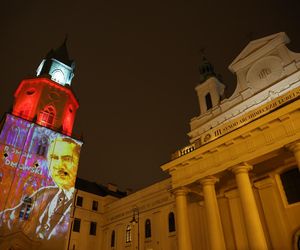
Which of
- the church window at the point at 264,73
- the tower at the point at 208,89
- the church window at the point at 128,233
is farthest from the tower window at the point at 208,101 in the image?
the church window at the point at 128,233

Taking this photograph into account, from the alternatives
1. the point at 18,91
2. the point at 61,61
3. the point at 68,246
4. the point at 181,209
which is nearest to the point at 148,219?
the point at 68,246

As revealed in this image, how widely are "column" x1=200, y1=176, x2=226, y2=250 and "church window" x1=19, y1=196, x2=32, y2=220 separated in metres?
19.4

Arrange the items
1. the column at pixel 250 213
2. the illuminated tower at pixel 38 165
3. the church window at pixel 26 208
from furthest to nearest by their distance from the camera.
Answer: the church window at pixel 26 208 < the illuminated tower at pixel 38 165 < the column at pixel 250 213

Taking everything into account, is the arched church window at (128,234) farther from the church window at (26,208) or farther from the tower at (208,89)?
the tower at (208,89)

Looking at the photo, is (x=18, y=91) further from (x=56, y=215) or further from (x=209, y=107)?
(x=209, y=107)

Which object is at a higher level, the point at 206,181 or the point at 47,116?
the point at 47,116

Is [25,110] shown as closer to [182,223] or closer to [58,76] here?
[58,76]

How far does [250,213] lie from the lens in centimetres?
1343

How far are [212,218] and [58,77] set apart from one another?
103 ft

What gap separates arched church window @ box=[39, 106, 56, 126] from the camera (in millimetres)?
32438

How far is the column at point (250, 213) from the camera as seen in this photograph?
41.4 ft

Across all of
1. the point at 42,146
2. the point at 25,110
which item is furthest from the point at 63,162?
the point at 25,110

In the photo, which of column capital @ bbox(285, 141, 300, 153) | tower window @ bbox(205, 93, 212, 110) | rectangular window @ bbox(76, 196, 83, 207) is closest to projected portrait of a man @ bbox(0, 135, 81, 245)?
rectangular window @ bbox(76, 196, 83, 207)

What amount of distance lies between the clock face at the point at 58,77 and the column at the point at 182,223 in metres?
27.5
